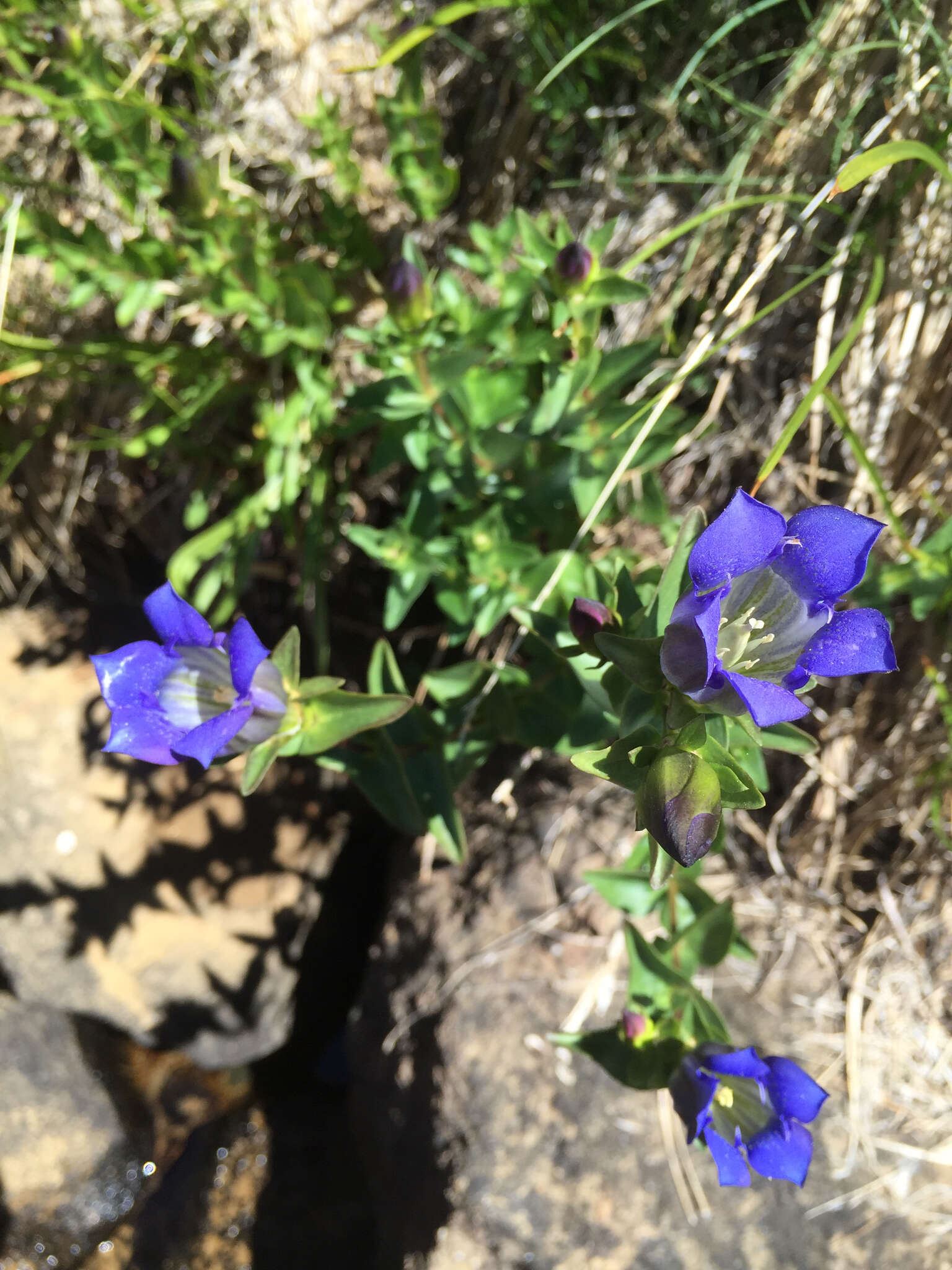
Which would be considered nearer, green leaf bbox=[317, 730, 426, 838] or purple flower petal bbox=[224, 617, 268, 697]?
purple flower petal bbox=[224, 617, 268, 697]

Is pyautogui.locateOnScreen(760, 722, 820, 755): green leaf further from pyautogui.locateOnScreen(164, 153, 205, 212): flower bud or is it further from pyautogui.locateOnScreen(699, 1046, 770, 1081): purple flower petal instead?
pyautogui.locateOnScreen(164, 153, 205, 212): flower bud

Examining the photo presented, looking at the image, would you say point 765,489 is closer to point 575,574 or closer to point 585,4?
point 575,574

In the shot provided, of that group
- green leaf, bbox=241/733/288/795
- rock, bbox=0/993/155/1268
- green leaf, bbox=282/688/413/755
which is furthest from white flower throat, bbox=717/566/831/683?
rock, bbox=0/993/155/1268

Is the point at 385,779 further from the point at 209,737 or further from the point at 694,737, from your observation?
the point at 694,737

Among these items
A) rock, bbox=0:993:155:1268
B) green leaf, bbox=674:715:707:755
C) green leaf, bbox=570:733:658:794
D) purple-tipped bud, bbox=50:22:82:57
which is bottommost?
rock, bbox=0:993:155:1268

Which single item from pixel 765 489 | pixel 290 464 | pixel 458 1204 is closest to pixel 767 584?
pixel 765 489

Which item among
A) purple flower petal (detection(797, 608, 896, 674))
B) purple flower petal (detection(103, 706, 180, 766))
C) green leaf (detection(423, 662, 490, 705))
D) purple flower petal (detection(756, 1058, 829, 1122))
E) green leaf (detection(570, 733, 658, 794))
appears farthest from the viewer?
green leaf (detection(423, 662, 490, 705))

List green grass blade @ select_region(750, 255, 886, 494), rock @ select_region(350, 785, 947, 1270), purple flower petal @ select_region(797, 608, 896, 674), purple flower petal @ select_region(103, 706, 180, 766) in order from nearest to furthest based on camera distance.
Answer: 1. purple flower petal @ select_region(797, 608, 896, 674)
2. purple flower petal @ select_region(103, 706, 180, 766)
3. green grass blade @ select_region(750, 255, 886, 494)
4. rock @ select_region(350, 785, 947, 1270)
